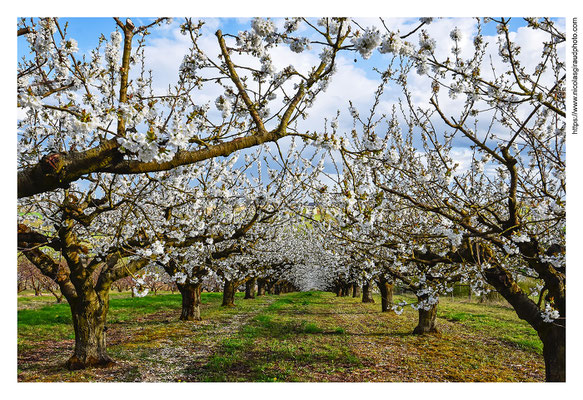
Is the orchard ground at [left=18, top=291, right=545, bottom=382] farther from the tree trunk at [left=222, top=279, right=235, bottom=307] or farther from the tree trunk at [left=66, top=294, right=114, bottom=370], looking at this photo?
the tree trunk at [left=222, top=279, right=235, bottom=307]

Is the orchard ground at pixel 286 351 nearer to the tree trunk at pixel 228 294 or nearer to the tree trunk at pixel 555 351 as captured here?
the tree trunk at pixel 555 351

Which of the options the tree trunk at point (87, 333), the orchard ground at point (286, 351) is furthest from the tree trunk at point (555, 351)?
the tree trunk at point (87, 333)

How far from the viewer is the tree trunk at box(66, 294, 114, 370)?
22.9 feet

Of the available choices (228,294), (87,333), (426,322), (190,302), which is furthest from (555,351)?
(228,294)

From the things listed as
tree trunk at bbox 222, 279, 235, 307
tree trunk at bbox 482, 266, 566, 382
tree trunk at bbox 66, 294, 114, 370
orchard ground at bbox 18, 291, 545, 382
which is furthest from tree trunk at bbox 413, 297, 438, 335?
tree trunk at bbox 222, 279, 235, 307

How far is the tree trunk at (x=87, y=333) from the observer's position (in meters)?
6.96

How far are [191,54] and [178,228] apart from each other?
14.8 feet

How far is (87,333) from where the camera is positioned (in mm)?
7008

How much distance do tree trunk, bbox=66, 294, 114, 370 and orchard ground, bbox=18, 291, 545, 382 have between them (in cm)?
26

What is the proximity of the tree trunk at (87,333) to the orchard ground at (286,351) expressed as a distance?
0.26 m

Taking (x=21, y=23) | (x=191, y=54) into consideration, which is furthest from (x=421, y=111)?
(x=21, y=23)

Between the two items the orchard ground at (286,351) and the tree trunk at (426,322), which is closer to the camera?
the orchard ground at (286,351)

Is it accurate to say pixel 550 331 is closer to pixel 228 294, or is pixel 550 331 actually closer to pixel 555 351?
pixel 555 351
